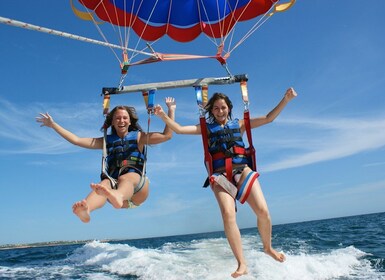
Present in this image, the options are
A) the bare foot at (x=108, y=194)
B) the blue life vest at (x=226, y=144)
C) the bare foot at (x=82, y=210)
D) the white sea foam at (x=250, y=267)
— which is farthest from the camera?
the white sea foam at (x=250, y=267)

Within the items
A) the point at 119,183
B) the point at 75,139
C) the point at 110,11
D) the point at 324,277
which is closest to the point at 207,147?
the point at 119,183

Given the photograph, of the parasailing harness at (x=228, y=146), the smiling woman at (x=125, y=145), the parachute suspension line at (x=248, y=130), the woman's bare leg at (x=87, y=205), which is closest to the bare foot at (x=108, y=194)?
the woman's bare leg at (x=87, y=205)

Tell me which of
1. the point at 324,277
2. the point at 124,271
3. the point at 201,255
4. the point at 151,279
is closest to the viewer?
the point at 324,277

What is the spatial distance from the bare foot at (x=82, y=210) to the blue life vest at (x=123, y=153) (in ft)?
4.35

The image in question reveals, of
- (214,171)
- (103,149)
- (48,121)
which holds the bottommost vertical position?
(214,171)

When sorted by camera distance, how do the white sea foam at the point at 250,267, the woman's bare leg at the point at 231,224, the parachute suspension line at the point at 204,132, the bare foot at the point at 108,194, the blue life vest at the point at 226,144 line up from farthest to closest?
the white sea foam at the point at 250,267 → the blue life vest at the point at 226,144 → the parachute suspension line at the point at 204,132 → the woman's bare leg at the point at 231,224 → the bare foot at the point at 108,194

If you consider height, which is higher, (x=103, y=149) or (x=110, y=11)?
(x=110, y=11)

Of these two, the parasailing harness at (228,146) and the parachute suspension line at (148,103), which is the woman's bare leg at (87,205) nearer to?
the parachute suspension line at (148,103)

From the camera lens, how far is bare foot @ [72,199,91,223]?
412cm

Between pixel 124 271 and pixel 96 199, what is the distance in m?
9.06

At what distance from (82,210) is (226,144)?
2.15 meters

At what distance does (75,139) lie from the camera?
18.7ft

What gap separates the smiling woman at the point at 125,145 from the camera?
5297 mm

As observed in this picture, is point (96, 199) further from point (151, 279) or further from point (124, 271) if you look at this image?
point (124, 271)
